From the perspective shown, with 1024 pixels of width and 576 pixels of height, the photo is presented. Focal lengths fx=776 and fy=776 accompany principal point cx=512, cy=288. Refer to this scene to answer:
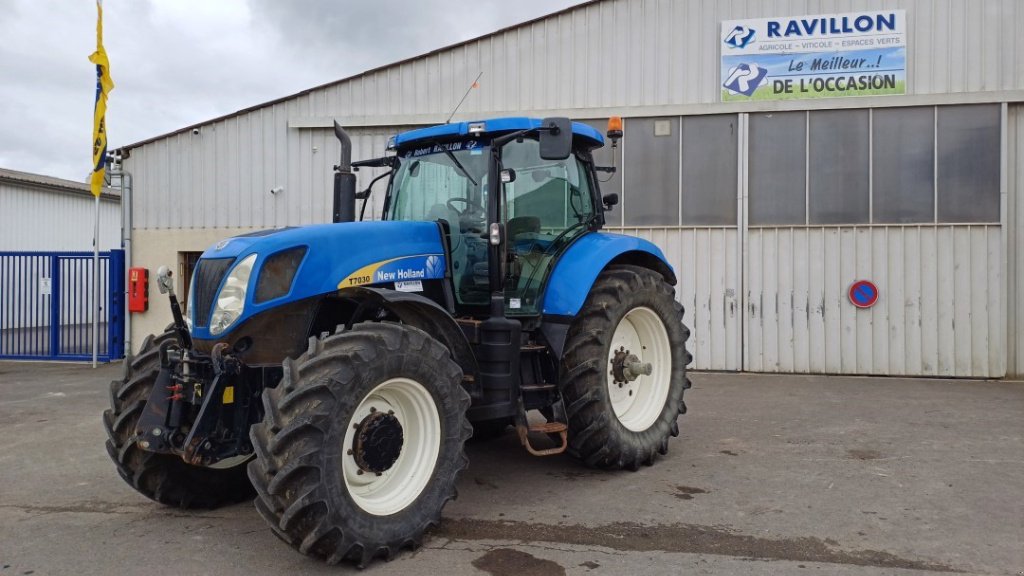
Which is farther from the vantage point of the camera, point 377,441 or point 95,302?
point 95,302

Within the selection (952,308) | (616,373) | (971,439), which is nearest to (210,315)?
(616,373)

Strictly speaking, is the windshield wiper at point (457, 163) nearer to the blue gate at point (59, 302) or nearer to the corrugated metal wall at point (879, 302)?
the corrugated metal wall at point (879, 302)

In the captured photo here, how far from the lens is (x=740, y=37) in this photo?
430 inches

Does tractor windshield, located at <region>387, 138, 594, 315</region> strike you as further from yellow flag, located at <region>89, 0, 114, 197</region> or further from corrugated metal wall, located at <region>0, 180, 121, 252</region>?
corrugated metal wall, located at <region>0, 180, 121, 252</region>

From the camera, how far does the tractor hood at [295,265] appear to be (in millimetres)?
3926

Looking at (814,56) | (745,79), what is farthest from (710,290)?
(814,56)

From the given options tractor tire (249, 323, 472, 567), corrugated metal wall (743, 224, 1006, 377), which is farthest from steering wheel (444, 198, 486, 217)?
corrugated metal wall (743, 224, 1006, 377)

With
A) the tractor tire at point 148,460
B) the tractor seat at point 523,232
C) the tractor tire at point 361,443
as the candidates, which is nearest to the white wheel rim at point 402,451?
the tractor tire at point 361,443

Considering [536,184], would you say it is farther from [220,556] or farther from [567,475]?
[220,556]

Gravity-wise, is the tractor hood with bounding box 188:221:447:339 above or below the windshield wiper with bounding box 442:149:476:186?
below

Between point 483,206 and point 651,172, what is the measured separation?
6681mm

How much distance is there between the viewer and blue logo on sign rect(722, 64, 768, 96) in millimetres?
10883

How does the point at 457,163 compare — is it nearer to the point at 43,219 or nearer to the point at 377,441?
the point at 377,441

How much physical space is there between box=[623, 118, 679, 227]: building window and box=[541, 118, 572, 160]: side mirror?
264 inches
